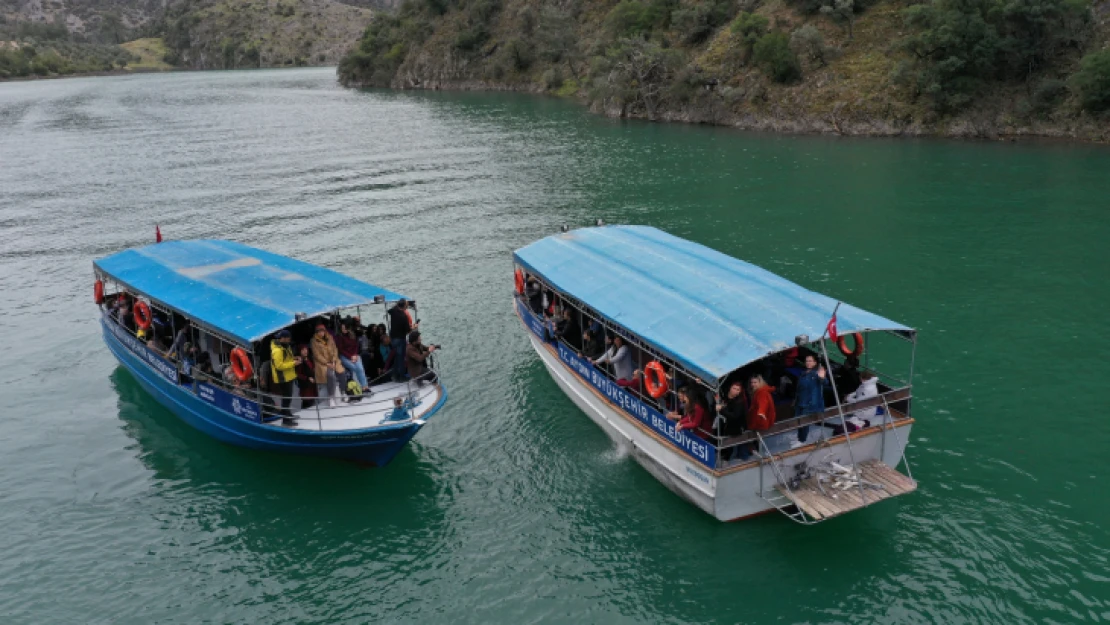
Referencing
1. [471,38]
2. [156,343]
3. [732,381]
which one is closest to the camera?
[732,381]

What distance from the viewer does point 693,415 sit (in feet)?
54.8

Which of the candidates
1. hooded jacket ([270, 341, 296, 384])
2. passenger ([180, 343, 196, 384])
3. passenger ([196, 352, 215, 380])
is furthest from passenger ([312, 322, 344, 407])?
passenger ([180, 343, 196, 384])

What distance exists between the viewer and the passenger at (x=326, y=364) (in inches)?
774

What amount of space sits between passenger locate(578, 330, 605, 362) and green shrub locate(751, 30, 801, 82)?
55.9 m

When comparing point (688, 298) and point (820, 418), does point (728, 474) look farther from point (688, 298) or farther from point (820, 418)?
point (688, 298)

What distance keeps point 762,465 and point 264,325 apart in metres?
11.9

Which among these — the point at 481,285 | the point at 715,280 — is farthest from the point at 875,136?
the point at 715,280

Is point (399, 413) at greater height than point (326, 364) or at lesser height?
lesser

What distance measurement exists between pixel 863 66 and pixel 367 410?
204ft

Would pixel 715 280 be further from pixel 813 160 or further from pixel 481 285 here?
pixel 813 160

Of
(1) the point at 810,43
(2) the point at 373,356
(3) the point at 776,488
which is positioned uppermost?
(1) the point at 810,43

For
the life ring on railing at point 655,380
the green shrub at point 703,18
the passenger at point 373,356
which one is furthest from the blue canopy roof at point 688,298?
the green shrub at point 703,18

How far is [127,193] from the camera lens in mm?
53719

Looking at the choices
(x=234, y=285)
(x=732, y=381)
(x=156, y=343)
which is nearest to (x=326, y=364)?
(x=234, y=285)
